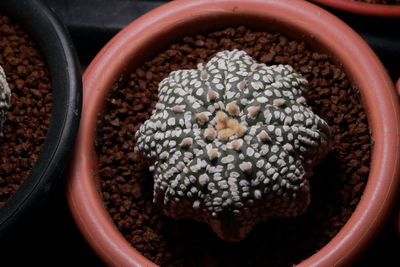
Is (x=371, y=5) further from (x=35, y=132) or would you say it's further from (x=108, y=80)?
(x=35, y=132)

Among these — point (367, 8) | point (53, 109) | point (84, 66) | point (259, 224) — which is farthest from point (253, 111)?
point (84, 66)

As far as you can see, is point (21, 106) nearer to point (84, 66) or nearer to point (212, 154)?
point (84, 66)

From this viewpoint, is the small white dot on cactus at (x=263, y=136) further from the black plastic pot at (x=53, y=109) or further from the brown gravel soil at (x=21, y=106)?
the brown gravel soil at (x=21, y=106)

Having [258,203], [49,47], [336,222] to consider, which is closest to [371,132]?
[336,222]

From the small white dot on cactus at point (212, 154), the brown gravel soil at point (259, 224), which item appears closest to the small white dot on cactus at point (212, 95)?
the small white dot on cactus at point (212, 154)

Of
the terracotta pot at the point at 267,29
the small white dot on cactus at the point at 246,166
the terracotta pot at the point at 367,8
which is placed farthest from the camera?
the terracotta pot at the point at 367,8

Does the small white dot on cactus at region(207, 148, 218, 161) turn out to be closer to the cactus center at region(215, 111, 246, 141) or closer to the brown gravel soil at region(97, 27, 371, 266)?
the cactus center at region(215, 111, 246, 141)
